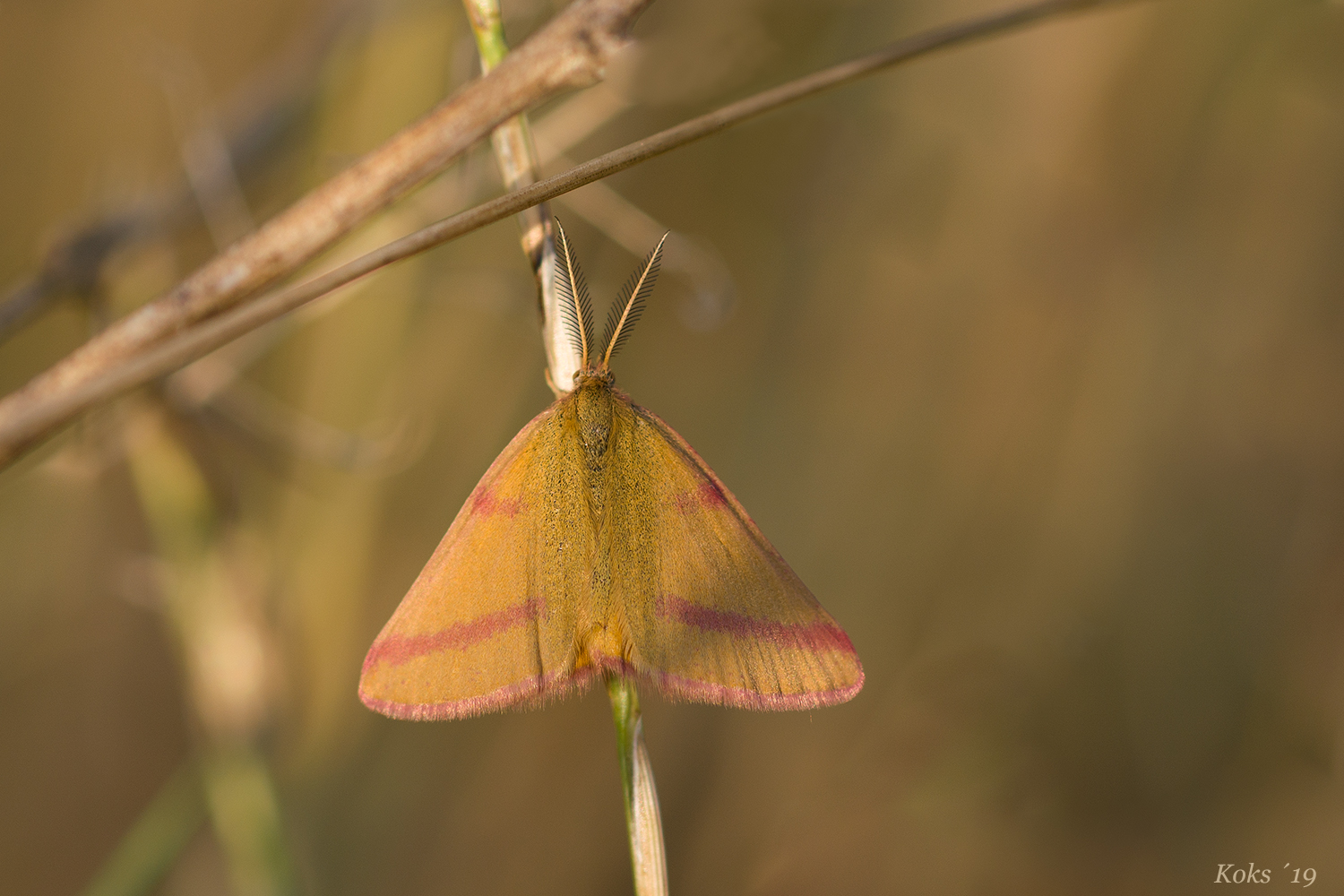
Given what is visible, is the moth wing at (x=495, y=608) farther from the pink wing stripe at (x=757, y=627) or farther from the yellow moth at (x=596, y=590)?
the pink wing stripe at (x=757, y=627)

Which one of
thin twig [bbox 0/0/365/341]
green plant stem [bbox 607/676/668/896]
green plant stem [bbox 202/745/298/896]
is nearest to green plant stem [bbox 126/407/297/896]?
green plant stem [bbox 202/745/298/896]

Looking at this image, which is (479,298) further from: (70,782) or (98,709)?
(70,782)

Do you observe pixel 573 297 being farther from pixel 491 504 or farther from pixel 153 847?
pixel 153 847

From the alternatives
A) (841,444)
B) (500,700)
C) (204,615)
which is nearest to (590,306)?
(500,700)

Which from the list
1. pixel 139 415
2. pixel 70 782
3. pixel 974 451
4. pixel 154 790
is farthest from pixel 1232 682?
pixel 70 782

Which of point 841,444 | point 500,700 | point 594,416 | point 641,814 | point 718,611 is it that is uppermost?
point 841,444

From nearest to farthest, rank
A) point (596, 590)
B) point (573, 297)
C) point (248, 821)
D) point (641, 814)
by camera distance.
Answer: point (641, 814) < point (573, 297) < point (596, 590) < point (248, 821)

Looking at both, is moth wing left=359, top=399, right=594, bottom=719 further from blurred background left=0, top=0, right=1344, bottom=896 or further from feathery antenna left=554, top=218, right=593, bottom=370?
blurred background left=0, top=0, right=1344, bottom=896
